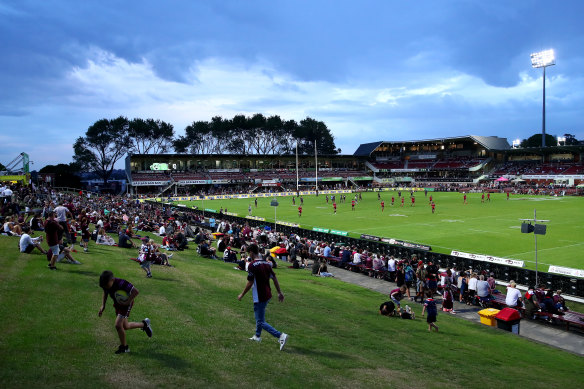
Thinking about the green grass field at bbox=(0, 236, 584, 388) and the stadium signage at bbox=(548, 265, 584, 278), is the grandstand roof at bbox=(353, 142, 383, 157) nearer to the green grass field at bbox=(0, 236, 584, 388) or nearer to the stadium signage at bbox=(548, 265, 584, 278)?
the stadium signage at bbox=(548, 265, 584, 278)

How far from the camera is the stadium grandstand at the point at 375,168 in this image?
294 ft

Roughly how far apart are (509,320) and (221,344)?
9.62 m

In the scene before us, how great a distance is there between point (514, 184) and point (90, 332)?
298 ft

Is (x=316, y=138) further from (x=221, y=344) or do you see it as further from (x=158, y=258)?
(x=221, y=344)

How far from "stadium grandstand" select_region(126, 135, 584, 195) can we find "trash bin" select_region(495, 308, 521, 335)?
240 feet

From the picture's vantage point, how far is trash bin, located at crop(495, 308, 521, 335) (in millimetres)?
12664

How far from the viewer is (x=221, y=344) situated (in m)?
7.69

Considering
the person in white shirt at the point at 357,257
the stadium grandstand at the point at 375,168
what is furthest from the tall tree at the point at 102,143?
the person in white shirt at the point at 357,257

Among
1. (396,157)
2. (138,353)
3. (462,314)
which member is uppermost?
(396,157)

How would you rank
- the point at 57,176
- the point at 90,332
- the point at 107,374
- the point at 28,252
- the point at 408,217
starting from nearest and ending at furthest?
the point at 107,374 < the point at 90,332 < the point at 28,252 < the point at 408,217 < the point at 57,176

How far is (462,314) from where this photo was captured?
48.3 ft

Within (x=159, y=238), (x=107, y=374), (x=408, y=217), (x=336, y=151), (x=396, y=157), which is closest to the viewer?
(x=107, y=374)

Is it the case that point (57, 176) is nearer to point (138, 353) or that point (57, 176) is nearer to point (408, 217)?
point (408, 217)

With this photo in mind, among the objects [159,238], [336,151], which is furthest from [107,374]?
[336,151]
